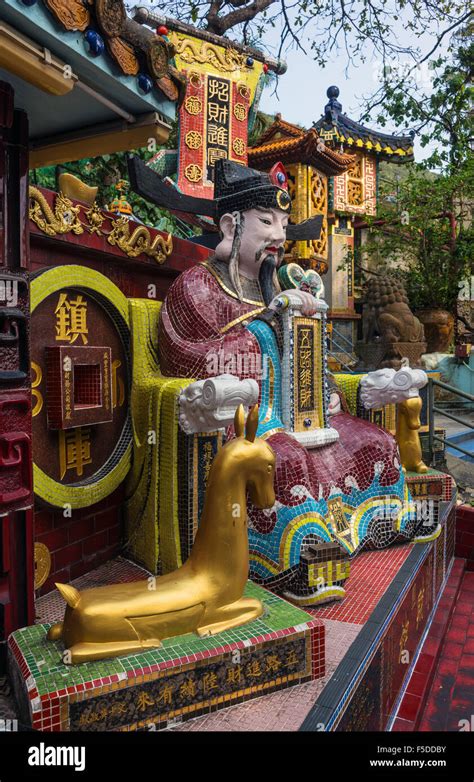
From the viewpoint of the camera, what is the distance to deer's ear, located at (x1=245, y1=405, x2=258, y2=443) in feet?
8.37

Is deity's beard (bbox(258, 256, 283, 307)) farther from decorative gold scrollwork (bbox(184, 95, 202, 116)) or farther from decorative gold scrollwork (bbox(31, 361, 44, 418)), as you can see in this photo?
decorative gold scrollwork (bbox(184, 95, 202, 116))

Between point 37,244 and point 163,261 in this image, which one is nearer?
point 37,244

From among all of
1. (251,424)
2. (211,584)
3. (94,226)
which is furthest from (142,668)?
(94,226)

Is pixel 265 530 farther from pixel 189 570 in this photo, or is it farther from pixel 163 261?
pixel 163 261

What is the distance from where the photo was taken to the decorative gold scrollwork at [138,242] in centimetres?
384

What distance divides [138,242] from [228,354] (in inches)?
44.3

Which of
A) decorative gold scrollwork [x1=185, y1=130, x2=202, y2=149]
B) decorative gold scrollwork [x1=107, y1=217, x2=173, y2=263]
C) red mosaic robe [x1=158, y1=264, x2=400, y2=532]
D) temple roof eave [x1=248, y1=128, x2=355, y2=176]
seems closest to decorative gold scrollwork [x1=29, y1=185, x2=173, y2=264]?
decorative gold scrollwork [x1=107, y1=217, x2=173, y2=263]

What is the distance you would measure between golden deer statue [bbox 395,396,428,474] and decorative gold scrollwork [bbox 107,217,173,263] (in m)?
2.31

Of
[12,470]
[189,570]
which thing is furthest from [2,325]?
[189,570]

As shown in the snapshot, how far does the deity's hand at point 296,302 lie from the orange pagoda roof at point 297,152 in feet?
21.0

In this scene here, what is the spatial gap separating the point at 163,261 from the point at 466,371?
1194 centimetres

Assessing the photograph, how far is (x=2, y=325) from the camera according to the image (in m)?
2.46

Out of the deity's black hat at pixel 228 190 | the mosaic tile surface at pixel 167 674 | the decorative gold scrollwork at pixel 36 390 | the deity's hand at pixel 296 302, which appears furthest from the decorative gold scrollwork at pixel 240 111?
the mosaic tile surface at pixel 167 674

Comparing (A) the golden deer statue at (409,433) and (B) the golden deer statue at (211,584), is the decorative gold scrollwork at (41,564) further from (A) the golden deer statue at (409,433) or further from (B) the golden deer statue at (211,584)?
(A) the golden deer statue at (409,433)
